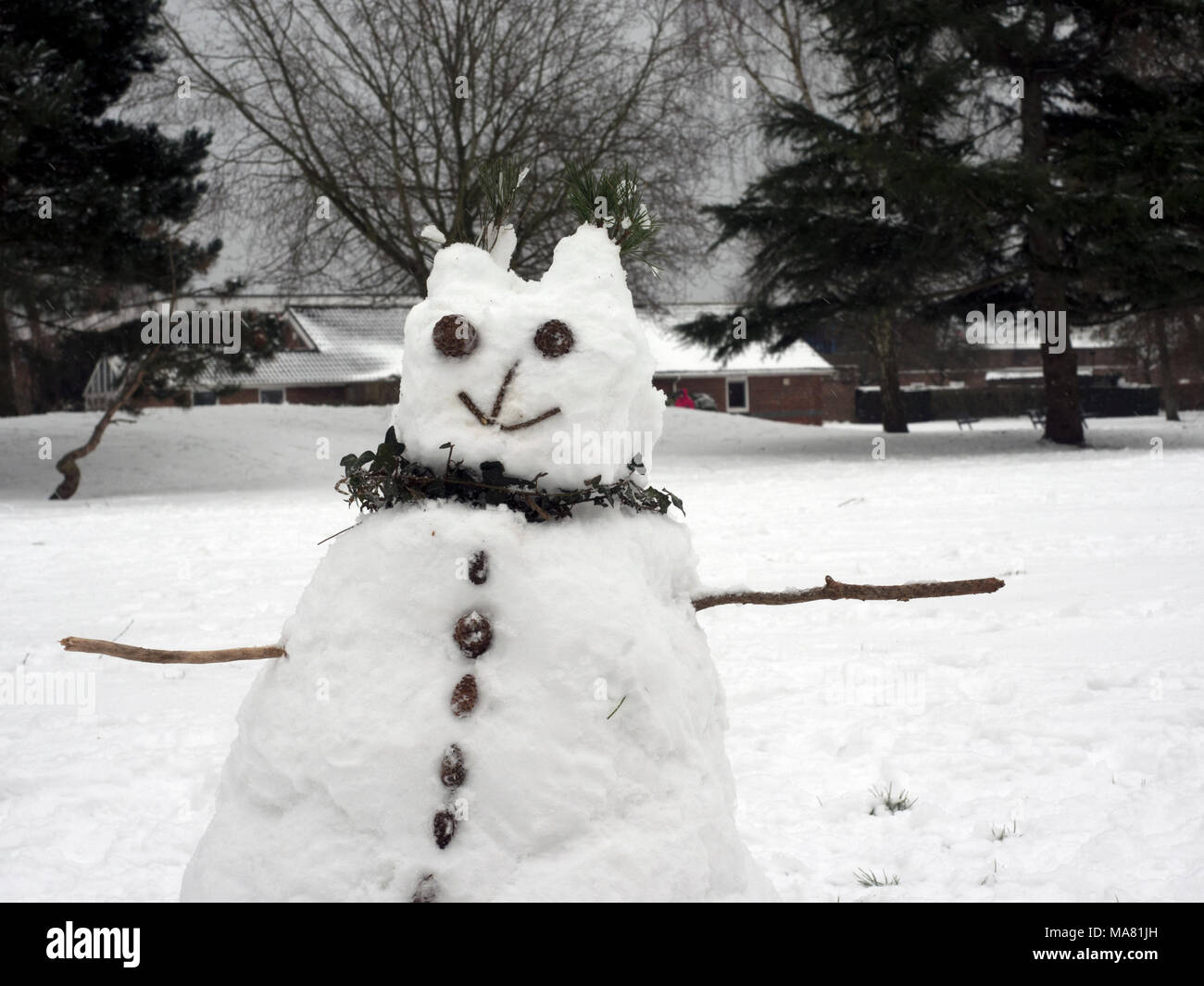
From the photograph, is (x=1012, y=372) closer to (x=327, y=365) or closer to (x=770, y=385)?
(x=770, y=385)

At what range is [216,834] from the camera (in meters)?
2.16

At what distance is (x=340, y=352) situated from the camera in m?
40.3

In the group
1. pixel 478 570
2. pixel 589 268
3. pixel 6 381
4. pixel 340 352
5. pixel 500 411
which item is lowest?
pixel 478 570

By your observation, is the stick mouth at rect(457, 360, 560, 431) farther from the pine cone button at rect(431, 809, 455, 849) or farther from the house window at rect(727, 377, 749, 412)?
the house window at rect(727, 377, 749, 412)

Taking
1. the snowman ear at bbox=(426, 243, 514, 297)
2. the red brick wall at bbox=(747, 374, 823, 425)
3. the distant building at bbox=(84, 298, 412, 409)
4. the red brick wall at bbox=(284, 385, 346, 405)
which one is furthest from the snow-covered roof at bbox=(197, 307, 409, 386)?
the snowman ear at bbox=(426, 243, 514, 297)

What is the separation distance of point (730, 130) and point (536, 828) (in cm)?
1864

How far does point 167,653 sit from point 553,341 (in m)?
1.04

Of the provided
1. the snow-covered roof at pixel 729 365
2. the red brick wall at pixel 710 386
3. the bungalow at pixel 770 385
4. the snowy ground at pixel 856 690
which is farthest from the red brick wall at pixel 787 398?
the snowy ground at pixel 856 690

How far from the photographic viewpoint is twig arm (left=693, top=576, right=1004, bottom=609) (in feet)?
7.50

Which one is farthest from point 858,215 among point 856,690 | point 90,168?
point 856,690

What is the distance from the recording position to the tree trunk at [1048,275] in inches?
623

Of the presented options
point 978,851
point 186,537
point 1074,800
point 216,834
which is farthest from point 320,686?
point 186,537

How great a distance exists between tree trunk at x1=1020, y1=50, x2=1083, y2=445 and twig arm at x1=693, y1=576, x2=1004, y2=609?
47.4 ft
